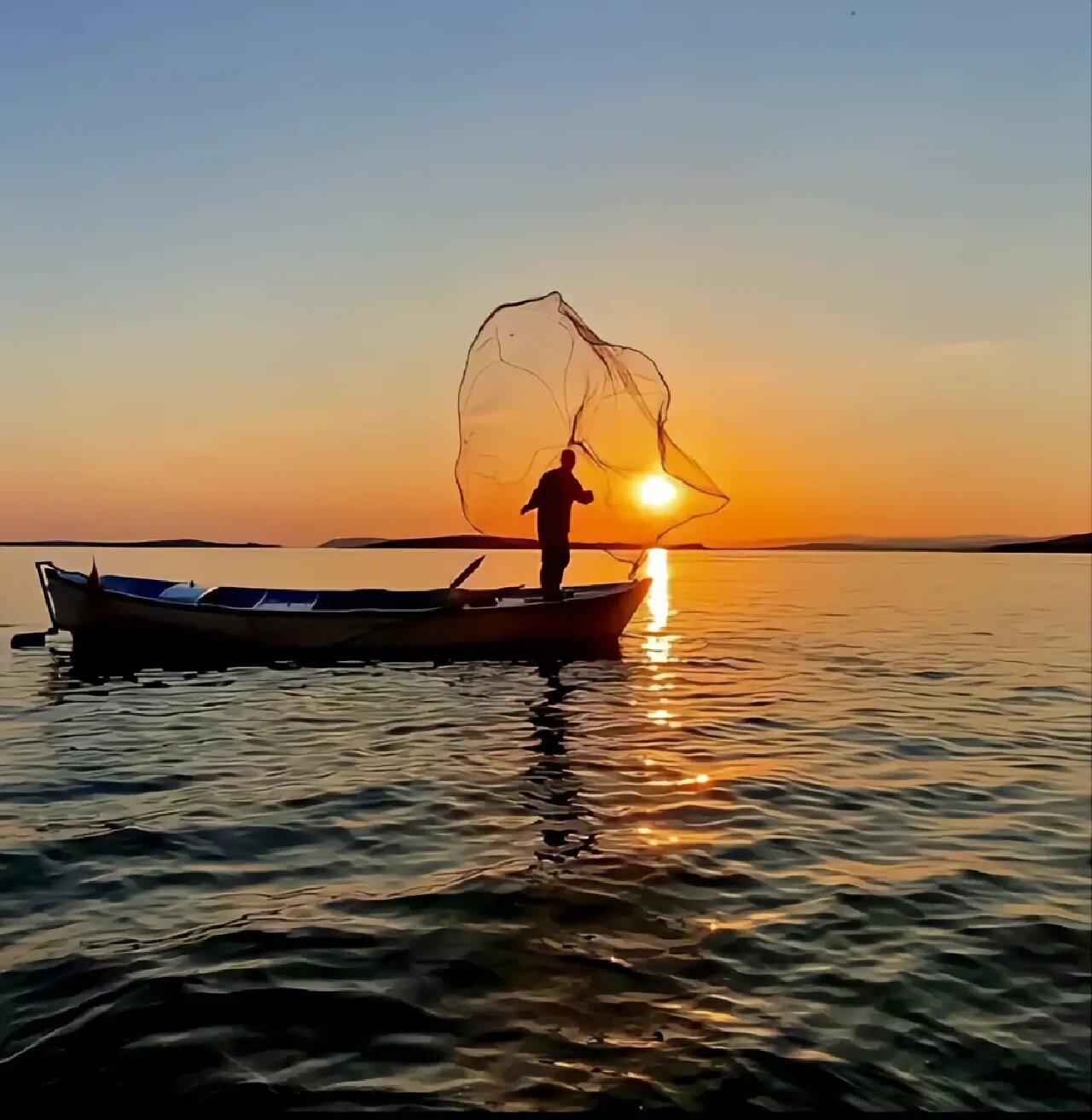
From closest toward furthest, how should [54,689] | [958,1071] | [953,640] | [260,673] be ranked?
[958,1071], [54,689], [260,673], [953,640]

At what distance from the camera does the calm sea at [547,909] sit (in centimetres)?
517

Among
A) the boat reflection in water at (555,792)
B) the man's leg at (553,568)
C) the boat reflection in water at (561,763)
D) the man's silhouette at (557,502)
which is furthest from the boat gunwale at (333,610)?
the boat reflection in water at (555,792)

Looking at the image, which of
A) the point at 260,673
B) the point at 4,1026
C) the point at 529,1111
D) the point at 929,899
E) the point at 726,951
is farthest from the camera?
the point at 260,673

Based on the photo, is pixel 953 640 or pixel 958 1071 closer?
pixel 958 1071

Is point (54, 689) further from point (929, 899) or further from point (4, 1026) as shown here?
point (929, 899)

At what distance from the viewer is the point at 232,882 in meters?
7.96

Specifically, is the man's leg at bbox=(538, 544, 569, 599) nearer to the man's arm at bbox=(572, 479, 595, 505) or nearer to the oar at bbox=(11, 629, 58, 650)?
the man's arm at bbox=(572, 479, 595, 505)

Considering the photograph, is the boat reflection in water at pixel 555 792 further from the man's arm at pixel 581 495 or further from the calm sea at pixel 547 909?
the man's arm at pixel 581 495

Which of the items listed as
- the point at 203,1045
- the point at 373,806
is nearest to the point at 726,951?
the point at 203,1045

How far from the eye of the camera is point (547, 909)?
7328 mm

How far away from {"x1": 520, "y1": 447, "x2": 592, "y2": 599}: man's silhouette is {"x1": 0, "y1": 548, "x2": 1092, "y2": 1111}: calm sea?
5067 millimetres

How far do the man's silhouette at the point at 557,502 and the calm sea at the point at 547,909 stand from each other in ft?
16.6

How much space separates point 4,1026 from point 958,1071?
484 cm

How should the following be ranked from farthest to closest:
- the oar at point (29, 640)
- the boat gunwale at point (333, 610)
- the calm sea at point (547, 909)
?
1. the oar at point (29, 640)
2. the boat gunwale at point (333, 610)
3. the calm sea at point (547, 909)
